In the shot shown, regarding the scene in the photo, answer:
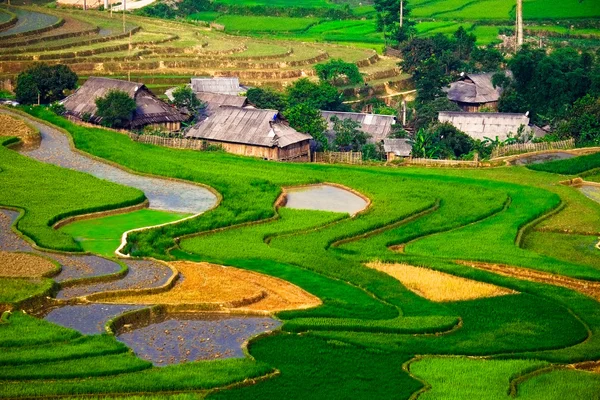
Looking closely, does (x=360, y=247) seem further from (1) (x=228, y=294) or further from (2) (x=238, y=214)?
(1) (x=228, y=294)

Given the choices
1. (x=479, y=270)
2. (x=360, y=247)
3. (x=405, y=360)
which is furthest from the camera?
(x=360, y=247)

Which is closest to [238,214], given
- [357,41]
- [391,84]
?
[391,84]

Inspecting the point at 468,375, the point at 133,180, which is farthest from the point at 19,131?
the point at 468,375

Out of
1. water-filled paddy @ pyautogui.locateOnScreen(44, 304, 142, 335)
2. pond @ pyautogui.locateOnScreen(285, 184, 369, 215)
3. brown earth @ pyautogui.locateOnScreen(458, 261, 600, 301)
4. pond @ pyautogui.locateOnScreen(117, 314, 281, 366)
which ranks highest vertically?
pond @ pyautogui.locateOnScreen(285, 184, 369, 215)

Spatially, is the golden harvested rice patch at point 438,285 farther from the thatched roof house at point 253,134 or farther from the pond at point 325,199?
the thatched roof house at point 253,134

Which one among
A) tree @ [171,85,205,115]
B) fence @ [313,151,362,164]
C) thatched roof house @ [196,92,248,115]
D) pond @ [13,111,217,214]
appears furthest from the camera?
tree @ [171,85,205,115]

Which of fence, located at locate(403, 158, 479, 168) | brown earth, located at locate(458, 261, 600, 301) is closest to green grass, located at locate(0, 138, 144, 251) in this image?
brown earth, located at locate(458, 261, 600, 301)

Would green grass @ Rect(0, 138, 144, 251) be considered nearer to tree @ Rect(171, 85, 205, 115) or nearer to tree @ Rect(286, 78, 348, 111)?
tree @ Rect(171, 85, 205, 115)

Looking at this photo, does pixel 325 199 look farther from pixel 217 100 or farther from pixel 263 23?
pixel 263 23
